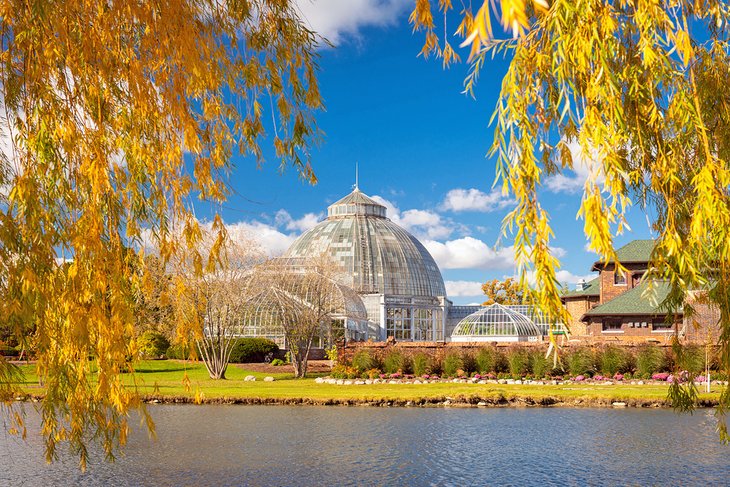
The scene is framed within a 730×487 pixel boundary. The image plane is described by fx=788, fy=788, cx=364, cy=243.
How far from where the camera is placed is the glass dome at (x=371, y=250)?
79500 mm

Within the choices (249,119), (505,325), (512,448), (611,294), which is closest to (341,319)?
(505,325)

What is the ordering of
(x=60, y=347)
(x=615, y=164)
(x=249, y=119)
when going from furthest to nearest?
1. (x=249, y=119)
2. (x=60, y=347)
3. (x=615, y=164)

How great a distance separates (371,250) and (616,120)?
76312 millimetres

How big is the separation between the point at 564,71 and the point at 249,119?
139 inches

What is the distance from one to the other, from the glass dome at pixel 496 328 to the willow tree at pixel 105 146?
49.9 metres

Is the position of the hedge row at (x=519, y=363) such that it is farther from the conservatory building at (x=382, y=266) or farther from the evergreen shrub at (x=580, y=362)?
the conservatory building at (x=382, y=266)

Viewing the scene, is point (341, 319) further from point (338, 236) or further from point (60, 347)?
point (60, 347)

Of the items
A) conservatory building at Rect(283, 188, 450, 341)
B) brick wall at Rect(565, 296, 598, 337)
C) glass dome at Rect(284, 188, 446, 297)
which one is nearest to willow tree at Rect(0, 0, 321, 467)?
brick wall at Rect(565, 296, 598, 337)

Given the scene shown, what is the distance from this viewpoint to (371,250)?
81.7 meters

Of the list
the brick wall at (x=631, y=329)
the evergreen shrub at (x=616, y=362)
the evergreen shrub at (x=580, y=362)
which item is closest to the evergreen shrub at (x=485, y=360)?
the evergreen shrub at (x=580, y=362)

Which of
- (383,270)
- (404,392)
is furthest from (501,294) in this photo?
(404,392)

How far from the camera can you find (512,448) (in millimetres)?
17078

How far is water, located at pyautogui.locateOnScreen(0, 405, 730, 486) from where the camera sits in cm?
1392

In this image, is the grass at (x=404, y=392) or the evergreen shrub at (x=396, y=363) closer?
the grass at (x=404, y=392)
